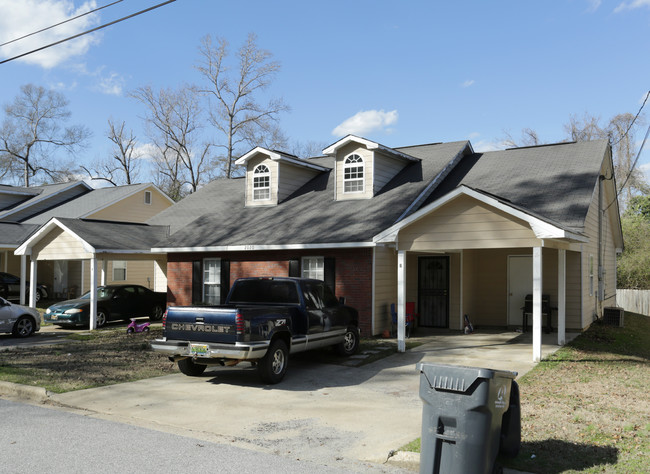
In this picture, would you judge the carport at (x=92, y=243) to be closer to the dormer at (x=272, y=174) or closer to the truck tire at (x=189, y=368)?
the dormer at (x=272, y=174)

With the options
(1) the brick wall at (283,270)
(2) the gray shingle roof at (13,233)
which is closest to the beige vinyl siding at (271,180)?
(1) the brick wall at (283,270)

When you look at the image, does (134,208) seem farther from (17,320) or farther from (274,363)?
(274,363)

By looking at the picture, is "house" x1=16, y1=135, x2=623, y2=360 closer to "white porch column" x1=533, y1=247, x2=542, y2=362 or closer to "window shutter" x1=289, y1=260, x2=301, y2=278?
"window shutter" x1=289, y1=260, x2=301, y2=278

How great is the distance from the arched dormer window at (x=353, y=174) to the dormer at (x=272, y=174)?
255 cm

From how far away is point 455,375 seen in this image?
17.3 ft

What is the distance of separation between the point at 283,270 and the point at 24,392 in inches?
376

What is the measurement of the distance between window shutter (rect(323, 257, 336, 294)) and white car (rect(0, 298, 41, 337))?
853cm

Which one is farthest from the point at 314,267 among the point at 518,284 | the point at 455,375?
the point at 455,375

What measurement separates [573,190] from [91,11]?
13.4m

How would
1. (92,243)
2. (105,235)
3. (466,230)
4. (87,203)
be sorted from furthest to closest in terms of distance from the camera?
(87,203) < (105,235) < (92,243) < (466,230)

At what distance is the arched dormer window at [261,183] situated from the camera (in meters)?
21.2

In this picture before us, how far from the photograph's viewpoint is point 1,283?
26875 millimetres

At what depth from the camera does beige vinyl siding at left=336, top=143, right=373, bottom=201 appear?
18.8 metres

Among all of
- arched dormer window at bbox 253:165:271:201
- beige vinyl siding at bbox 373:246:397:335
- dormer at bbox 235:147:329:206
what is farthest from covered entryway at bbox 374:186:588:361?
arched dormer window at bbox 253:165:271:201
